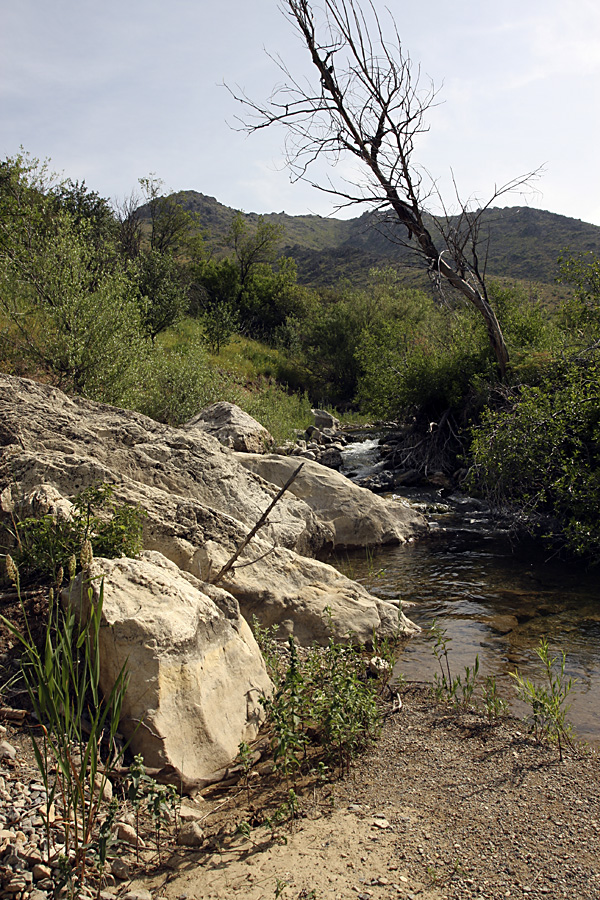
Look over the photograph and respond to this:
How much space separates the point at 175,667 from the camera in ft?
11.2

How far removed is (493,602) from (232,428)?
19.7 feet

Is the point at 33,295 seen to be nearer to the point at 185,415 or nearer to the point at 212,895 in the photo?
the point at 185,415

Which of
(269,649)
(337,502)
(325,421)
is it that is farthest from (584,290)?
(325,421)

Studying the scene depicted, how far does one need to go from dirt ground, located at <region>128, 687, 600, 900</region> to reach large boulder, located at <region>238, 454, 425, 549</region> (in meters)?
5.72

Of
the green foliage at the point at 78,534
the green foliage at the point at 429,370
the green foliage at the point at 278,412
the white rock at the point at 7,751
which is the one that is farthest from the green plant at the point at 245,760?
the green foliage at the point at 278,412

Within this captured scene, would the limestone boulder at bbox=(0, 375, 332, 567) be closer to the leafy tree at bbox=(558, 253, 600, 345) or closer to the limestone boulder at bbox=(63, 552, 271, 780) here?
the limestone boulder at bbox=(63, 552, 271, 780)

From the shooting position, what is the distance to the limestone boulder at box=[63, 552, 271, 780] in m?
3.26

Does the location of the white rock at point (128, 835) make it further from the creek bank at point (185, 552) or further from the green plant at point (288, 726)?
the green plant at point (288, 726)

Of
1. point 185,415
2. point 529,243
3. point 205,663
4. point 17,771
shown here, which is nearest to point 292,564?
point 205,663

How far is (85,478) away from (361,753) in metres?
→ 3.39

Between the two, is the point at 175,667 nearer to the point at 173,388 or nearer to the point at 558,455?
the point at 558,455

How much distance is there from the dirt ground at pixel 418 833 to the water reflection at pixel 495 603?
1090 millimetres

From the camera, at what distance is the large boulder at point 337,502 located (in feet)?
31.6

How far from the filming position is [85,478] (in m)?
5.34
